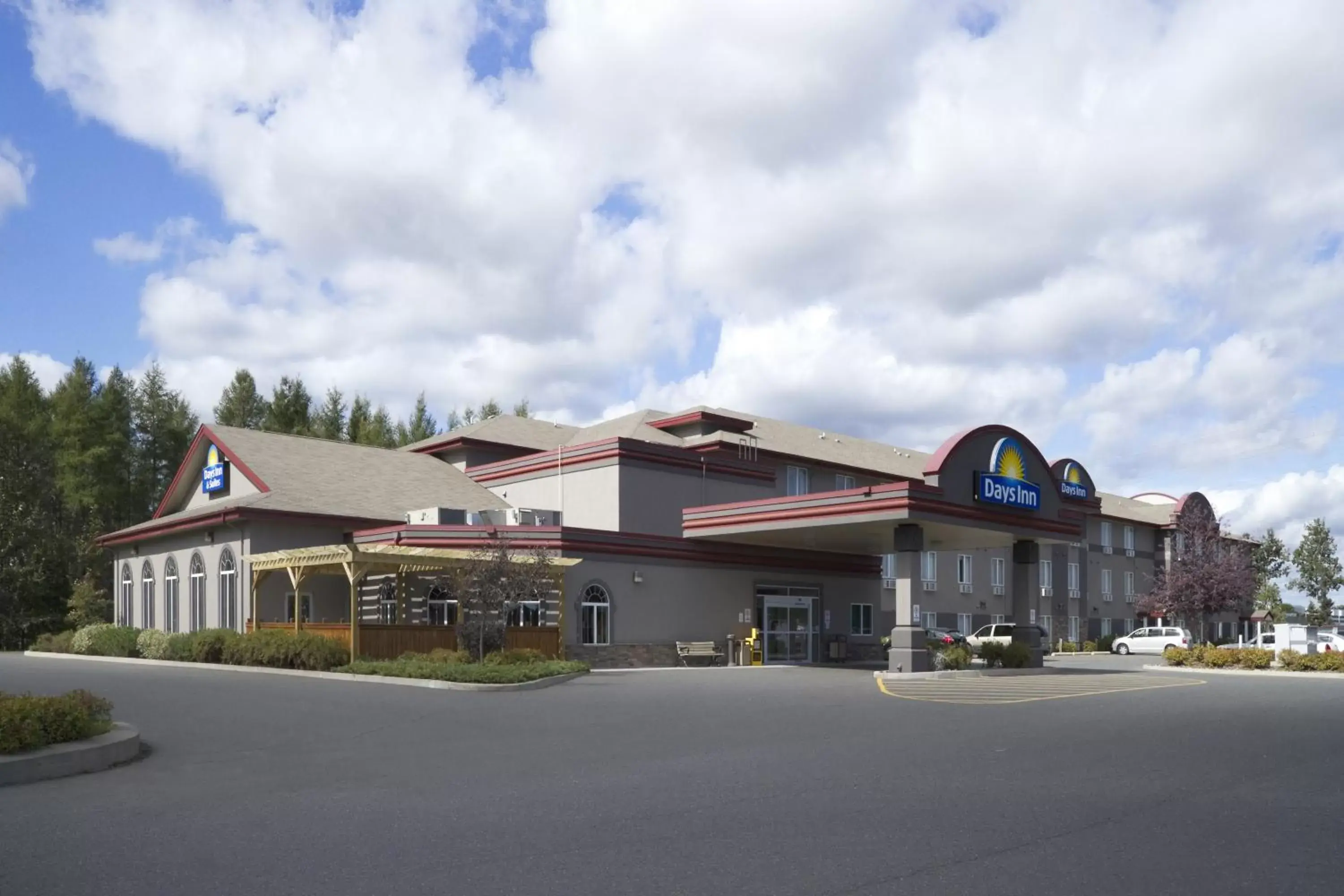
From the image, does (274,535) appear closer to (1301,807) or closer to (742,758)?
(742,758)

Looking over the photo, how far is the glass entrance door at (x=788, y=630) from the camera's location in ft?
127

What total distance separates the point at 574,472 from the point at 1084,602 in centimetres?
3632

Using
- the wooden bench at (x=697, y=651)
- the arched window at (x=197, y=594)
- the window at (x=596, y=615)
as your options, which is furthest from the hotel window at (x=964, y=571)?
the arched window at (x=197, y=594)

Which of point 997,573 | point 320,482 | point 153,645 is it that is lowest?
point 153,645

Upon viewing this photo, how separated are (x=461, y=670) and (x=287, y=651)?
228 inches

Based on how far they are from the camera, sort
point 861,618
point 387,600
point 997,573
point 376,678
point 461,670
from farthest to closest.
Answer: point 997,573
point 861,618
point 387,600
point 376,678
point 461,670

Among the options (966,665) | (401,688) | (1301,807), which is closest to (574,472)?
(966,665)

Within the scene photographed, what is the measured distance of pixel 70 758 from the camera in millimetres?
12016

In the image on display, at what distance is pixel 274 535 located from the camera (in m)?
34.3

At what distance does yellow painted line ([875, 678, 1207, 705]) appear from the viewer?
21969 millimetres

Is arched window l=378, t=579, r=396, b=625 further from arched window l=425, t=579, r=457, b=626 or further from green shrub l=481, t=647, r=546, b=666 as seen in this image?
green shrub l=481, t=647, r=546, b=666

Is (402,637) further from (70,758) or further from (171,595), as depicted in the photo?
(70,758)

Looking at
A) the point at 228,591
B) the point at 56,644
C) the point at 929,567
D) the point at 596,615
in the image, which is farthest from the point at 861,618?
the point at 56,644

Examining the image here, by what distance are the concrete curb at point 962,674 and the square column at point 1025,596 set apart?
3.53 feet
